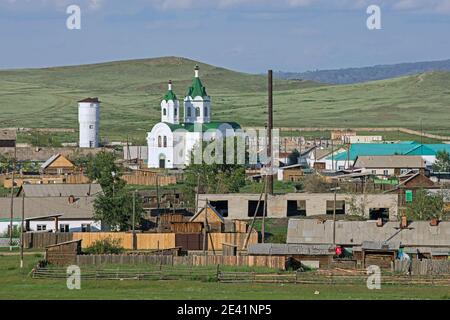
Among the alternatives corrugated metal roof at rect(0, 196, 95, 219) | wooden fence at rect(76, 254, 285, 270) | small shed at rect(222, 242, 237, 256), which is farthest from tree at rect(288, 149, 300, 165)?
wooden fence at rect(76, 254, 285, 270)

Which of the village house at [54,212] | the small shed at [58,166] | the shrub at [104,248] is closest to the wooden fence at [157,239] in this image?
the shrub at [104,248]

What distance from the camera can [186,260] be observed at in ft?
138

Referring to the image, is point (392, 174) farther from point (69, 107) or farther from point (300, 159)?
point (69, 107)

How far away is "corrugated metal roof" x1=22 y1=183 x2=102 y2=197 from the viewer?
2359 inches

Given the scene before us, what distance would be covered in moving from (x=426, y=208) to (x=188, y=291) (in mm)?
21112

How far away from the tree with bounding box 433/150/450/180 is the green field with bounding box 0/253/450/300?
5000cm

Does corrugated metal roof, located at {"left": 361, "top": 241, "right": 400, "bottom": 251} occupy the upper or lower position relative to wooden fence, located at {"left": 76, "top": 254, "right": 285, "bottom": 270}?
upper

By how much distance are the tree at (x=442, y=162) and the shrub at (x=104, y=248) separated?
140 ft

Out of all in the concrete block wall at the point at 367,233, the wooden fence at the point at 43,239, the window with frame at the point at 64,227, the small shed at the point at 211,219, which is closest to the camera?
the concrete block wall at the point at 367,233

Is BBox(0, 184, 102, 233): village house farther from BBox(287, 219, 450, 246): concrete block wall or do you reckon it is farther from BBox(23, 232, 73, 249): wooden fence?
BBox(287, 219, 450, 246): concrete block wall

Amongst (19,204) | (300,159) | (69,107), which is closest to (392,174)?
(300,159)

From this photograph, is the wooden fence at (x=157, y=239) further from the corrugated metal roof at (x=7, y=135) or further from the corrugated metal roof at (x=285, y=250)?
the corrugated metal roof at (x=7, y=135)

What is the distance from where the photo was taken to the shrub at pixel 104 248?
44438mm

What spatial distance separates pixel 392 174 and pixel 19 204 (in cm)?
3148
